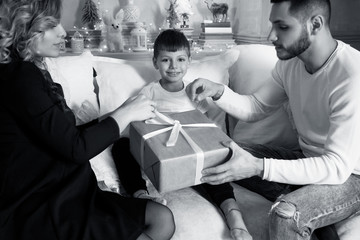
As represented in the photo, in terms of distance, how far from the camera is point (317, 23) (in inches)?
50.1

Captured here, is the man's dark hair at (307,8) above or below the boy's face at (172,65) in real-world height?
above

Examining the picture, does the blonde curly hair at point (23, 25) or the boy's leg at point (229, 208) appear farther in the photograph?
the boy's leg at point (229, 208)

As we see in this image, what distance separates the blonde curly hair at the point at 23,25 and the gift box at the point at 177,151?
16.4 inches

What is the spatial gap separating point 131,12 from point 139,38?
9.1 inches

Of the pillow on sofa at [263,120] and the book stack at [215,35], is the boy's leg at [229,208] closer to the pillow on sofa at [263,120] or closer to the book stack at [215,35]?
the pillow on sofa at [263,120]

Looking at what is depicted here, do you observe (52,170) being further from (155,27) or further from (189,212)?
(155,27)

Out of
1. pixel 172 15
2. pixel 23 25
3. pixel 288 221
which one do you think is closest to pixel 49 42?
pixel 23 25

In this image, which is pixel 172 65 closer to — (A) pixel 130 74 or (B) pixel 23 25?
(A) pixel 130 74

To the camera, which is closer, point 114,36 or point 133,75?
point 133,75

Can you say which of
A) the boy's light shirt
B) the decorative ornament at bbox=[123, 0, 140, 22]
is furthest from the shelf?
the boy's light shirt

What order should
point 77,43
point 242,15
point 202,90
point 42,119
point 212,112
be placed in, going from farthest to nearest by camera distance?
point 242,15, point 77,43, point 212,112, point 202,90, point 42,119

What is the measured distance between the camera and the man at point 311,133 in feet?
3.71

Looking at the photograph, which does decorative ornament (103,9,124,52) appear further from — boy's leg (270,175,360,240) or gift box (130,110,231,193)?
boy's leg (270,175,360,240)

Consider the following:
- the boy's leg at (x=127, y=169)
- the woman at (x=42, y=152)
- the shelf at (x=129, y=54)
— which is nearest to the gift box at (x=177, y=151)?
the woman at (x=42, y=152)
